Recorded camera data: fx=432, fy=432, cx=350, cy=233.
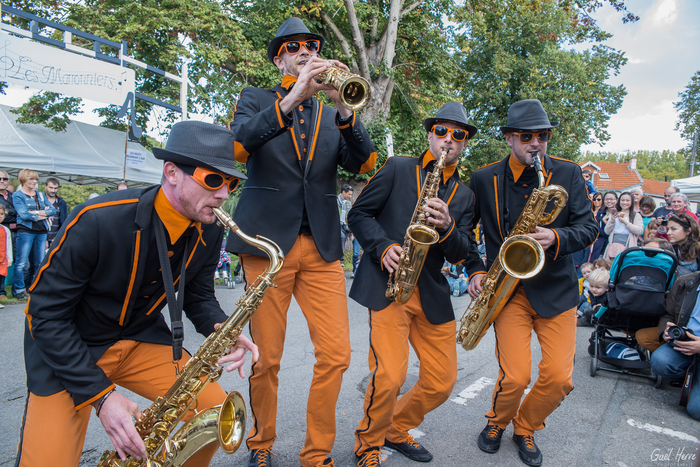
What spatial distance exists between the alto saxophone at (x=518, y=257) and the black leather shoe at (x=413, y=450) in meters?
0.97

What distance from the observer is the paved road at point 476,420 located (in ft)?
10.3

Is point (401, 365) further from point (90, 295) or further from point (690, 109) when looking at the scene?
point (690, 109)

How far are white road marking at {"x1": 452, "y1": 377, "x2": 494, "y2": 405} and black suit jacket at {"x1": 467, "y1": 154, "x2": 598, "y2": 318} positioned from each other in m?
1.44

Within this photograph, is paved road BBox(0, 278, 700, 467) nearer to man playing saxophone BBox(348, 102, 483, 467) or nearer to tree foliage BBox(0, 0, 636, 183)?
man playing saxophone BBox(348, 102, 483, 467)

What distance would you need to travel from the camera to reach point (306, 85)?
237 cm

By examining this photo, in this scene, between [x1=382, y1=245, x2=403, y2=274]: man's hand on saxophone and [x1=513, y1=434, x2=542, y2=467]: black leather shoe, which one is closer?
[x1=382, y1=245, x2=403, y2=274]: man's hand on saxophone

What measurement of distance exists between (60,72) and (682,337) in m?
10.2

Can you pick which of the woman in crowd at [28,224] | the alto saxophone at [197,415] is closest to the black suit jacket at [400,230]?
the alto saxophone at [197,415]

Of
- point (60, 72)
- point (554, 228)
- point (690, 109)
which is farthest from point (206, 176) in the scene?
point (690, 109)

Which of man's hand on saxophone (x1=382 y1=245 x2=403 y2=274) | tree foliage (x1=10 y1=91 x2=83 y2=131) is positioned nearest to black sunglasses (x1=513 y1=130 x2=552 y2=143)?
man's hand on saxophone (x1=382 y1=245 x2=403 y2=274)

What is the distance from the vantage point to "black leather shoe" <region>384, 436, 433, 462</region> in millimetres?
3061

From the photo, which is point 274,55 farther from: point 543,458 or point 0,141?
point 0,141

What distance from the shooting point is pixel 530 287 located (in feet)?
10.3

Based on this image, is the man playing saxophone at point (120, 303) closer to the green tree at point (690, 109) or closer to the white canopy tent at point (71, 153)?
the white canopy tent at point (71, 153)
